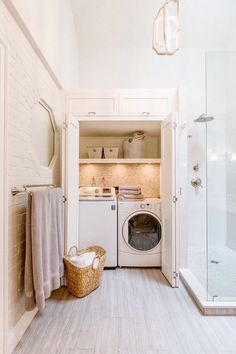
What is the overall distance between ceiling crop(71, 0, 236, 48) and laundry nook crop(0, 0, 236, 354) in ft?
0.05

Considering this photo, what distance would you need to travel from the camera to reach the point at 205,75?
372cm

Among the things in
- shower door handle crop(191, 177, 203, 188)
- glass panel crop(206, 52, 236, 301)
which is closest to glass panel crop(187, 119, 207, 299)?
shower door handle crop(191, 177, 203, 188)

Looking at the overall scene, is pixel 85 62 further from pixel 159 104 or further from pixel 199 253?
pixel 199 253

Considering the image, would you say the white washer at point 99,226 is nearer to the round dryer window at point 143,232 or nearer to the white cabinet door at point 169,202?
the round dryer window at point 143,232

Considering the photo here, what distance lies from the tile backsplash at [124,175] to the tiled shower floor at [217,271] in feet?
3.57

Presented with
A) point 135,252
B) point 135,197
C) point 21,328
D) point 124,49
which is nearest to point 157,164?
point 135,197

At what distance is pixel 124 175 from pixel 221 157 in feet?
4.75

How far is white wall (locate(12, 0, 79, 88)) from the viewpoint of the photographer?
5.90 ft

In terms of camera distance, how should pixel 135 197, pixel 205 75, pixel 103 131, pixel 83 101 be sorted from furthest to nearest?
1. pixel 205 75
2. pixel 103 131
3. pixel 135 197
4. pixel 83 101

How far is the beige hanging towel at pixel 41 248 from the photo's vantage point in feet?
5.56

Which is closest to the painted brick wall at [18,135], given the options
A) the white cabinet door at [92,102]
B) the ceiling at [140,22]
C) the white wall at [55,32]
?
the white wall at [55,32]

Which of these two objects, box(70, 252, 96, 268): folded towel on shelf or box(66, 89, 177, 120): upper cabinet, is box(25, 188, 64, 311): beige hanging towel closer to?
box(70, 252, 96, 268): folded towel on shelf

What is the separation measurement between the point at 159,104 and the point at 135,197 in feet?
4.02

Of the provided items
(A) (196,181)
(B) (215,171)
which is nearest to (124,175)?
(A) (196,181)
